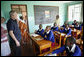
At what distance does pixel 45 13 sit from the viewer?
4.23 m

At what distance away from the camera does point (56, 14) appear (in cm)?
468

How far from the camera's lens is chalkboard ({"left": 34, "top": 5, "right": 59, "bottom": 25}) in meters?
3.94

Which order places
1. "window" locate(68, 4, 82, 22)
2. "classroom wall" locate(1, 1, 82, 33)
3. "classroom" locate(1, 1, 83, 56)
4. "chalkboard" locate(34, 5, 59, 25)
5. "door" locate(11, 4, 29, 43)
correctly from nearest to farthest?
"classroom" locate(1, 1, 83, 56), "classroom wall" locate(1, 1, 82, 33), "door" locate(11, 4, 29, 43), "chalkboard" locate(34, 5, 59, 25), "window" locate(68, 4, 82, 22)

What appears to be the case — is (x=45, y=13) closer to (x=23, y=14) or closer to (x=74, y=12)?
(x=23, y=14)

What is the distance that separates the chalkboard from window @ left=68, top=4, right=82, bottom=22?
3.24 feet

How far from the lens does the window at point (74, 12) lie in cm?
432

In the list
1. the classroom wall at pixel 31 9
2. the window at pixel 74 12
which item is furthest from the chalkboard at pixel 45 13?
the window at pixel 74 12

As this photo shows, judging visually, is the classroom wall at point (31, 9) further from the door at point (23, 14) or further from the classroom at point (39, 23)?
the door at point (23, 14)

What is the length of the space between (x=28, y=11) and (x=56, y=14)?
1977 millimetres

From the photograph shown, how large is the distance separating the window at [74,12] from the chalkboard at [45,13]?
38.9 inches

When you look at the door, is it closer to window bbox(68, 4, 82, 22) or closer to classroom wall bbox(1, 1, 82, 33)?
classroom wall bbox(1, 1, 82, 33)

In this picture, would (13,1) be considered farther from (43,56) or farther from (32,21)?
(43,56)

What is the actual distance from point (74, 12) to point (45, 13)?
206cm

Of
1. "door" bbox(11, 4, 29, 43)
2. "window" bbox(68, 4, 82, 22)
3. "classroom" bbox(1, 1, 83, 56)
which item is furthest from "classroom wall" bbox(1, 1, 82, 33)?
"window" bbox(68, 4, 82, 22)
